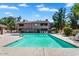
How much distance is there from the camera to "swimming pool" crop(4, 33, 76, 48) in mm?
7219

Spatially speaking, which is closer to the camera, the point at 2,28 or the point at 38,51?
the point at 38,51

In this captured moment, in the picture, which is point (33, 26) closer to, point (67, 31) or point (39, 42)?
point (39, 42)

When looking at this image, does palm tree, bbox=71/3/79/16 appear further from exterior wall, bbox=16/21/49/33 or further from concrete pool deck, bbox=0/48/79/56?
concrete pool deck, bbox=0/48/79/56

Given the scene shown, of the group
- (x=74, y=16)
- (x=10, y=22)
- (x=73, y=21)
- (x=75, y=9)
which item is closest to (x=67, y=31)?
(x=73, y=21)

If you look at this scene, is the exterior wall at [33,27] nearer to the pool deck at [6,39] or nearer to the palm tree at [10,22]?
the palm tree at [10,22]

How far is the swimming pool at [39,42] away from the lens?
23.7ft

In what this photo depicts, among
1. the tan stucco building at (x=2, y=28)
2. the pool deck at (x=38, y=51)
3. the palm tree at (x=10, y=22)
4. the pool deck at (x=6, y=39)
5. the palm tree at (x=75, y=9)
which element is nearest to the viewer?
the pool deck at (x=38, y=51)

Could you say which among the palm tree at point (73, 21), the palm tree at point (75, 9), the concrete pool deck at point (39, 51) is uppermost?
the palm tree at point (75, 9)

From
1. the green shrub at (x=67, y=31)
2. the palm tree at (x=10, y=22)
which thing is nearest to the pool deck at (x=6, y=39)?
the palm tree at (x=10, y=22)

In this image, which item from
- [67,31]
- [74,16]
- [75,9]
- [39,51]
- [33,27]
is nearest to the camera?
[39,51]

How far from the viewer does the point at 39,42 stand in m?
7.57

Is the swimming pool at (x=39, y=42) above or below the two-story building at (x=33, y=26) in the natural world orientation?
below

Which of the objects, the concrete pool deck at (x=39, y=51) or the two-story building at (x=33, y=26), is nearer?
the concrete pool deck at (x=39, y=51)

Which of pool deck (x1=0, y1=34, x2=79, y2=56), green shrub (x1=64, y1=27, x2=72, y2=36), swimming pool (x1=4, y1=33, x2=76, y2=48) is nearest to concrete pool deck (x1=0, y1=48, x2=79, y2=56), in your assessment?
pool deck (x1=0, y1=34, x2=79, y2=56)
